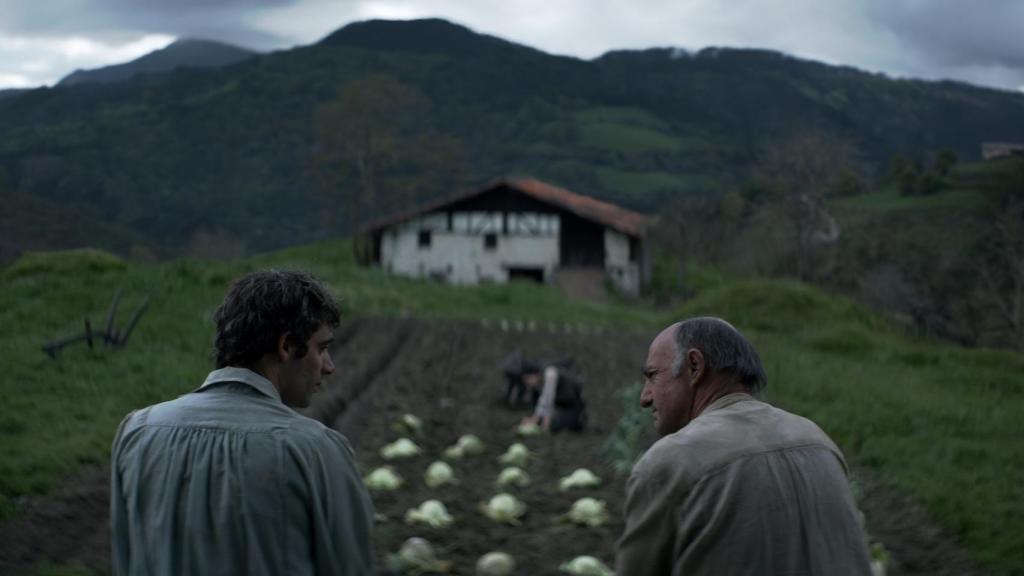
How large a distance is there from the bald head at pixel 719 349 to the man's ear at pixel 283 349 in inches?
40.4

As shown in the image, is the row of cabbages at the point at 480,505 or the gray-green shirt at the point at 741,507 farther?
the row of cabbages at the point at 480,505

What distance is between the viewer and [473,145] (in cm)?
8906

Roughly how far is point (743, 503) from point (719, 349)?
18.6 inches

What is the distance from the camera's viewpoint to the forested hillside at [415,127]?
2265 inches

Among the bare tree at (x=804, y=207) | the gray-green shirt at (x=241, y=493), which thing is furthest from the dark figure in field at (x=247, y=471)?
the bare tree at (x=804, y=207)

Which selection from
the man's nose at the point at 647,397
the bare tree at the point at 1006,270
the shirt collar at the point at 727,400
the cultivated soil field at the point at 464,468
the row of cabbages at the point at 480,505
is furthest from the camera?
the bare tree at the point at 1006,270

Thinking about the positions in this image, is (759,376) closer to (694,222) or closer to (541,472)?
(541,472)

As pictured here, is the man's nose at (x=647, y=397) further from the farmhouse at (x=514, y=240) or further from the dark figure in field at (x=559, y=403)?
the farmhouse at (x=514, y=240)

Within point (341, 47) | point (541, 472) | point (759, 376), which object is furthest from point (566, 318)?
point (341, 47)

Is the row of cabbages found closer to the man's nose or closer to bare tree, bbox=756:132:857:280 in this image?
the man's nose

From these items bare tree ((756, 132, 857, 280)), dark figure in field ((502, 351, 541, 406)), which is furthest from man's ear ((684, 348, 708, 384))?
bare tree ((756, 132, 857, 280))

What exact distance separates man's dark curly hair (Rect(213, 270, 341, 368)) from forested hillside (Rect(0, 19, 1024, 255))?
4535cm

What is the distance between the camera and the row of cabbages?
589 cm

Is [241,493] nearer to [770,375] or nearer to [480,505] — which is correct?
[480,505]
